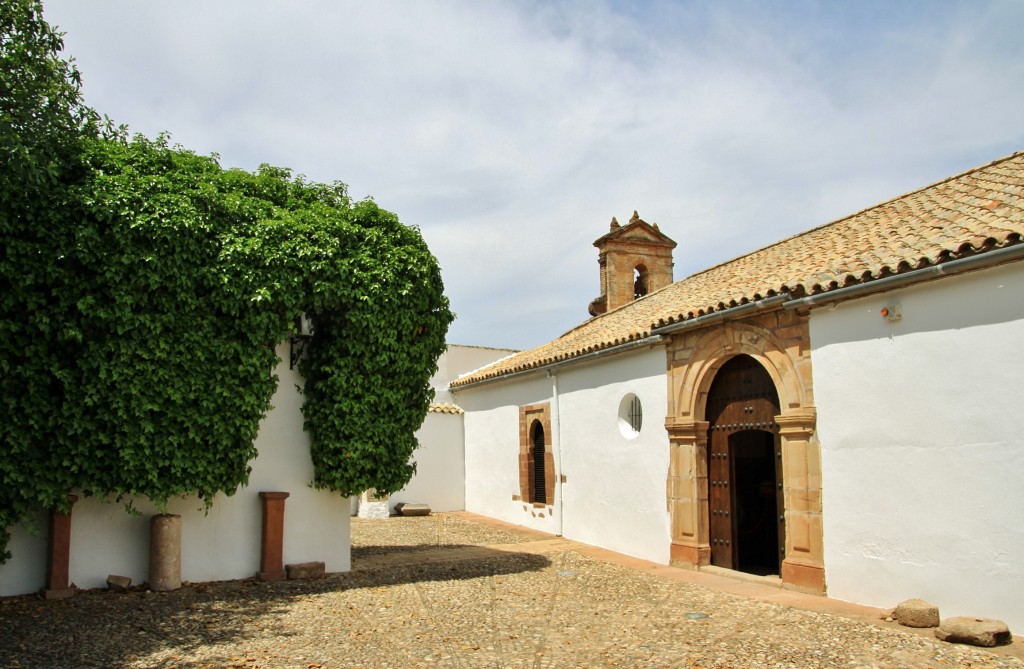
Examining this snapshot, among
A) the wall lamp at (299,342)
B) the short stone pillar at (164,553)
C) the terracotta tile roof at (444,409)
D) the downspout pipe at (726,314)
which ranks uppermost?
the downspout pipe at (726,314)

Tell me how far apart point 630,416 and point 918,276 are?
553 cm

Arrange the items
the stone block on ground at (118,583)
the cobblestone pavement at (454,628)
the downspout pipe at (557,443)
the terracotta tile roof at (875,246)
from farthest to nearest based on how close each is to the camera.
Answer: the downspout pipe at (557,443) → the stone block on ground at (118,583) → the terracotta tile roof at (875,246) → the cobblestone pavement at (454,628)

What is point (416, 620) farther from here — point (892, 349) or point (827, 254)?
point (827, 254)

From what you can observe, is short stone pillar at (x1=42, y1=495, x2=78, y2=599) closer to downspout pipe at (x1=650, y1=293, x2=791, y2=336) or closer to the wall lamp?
the wall lamp

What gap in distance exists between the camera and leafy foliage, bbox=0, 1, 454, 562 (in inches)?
312

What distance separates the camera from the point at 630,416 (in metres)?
12.0

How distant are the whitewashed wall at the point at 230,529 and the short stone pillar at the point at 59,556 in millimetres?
142

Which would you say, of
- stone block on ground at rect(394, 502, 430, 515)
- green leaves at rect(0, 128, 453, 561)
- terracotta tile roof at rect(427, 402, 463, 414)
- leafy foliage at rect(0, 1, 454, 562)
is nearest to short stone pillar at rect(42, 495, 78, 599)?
leafy foliage at rect(0, 1, 454, 562)

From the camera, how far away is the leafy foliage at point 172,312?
312 inches

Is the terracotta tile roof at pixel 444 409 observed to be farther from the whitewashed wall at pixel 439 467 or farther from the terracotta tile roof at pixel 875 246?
the terracotta tile roof at pixel 875 246

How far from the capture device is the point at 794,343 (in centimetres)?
870

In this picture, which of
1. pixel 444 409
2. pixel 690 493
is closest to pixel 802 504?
pixel 690 493

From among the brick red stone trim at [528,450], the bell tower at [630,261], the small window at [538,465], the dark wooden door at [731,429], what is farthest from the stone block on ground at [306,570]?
the bell tower at [630,261]

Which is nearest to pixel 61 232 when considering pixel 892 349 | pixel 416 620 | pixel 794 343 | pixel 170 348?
pixel 170 348
